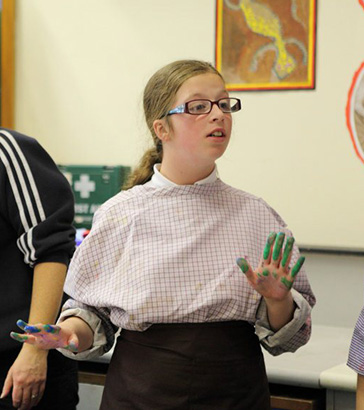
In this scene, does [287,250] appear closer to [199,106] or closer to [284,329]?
[284,329]

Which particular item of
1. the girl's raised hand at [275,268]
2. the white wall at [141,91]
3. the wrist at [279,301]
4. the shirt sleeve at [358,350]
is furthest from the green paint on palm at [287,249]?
the white wall at [141,91]

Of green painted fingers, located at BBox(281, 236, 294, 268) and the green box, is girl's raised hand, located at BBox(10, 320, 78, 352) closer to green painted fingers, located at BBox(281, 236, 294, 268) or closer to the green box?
green painted fingers, located at BBox(281, 236, 294, 268)

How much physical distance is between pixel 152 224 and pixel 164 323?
213 millimetres

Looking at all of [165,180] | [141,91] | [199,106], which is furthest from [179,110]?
[141,91]

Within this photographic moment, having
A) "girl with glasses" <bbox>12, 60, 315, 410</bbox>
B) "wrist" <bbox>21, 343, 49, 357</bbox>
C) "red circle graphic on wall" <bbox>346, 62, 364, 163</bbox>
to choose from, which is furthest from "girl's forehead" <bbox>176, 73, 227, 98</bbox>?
"red circle graphic on wall" <bbox>346, 62, 364, 163</bbox>

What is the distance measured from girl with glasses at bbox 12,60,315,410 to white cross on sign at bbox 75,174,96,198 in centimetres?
156

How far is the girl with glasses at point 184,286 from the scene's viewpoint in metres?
1.41

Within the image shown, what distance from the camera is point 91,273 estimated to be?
1.50 metres

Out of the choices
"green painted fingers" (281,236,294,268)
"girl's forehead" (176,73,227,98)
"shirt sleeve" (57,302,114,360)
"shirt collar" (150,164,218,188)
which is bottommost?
"shirt sleeve" (57,302,114,360)

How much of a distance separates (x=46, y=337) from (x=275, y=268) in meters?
0.44

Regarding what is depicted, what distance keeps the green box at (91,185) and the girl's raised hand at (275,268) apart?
1.80m

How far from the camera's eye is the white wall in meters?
2.62

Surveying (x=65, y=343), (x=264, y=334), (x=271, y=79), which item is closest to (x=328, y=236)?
(x=271, y=79)

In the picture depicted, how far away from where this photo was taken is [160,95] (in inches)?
60.6
